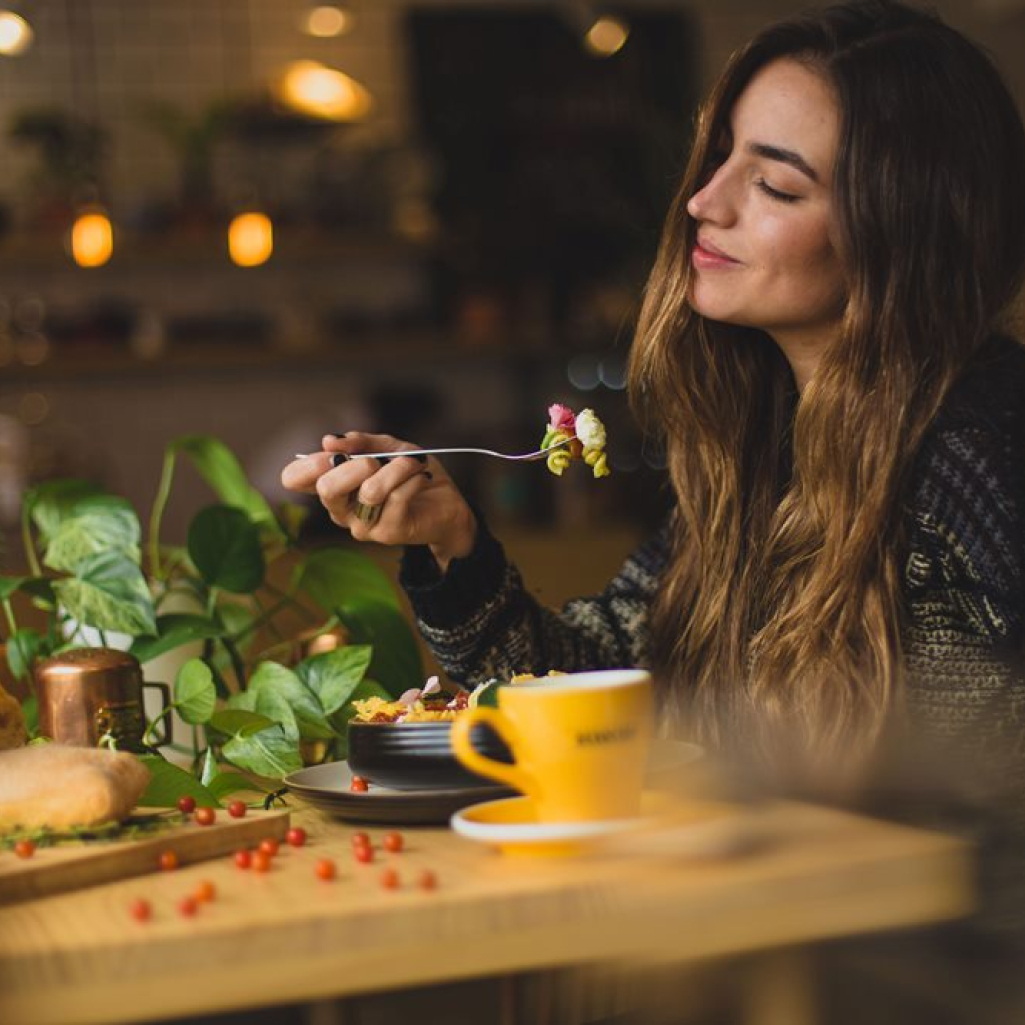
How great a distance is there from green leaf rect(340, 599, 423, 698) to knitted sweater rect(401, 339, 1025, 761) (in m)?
0.05

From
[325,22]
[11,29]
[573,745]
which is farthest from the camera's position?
[325,22]

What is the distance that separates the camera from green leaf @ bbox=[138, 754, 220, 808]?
1.07 metres

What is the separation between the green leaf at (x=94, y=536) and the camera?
141 centimetres

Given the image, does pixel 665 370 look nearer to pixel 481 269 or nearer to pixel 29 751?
pixel 29 751

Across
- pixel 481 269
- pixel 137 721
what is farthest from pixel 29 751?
pixel 481 269

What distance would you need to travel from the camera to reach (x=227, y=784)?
3.82ft

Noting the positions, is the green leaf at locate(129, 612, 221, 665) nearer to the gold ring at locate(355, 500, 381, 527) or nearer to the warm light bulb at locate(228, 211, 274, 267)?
the gold ring at locate(355, 500, 381, 527)

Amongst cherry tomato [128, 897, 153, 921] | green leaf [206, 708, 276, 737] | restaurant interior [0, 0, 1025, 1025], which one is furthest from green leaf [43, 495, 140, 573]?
restaurant interior [0, 0, 1025, 1025]

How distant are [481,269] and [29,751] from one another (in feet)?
14.3

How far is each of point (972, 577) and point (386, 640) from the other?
501 mm

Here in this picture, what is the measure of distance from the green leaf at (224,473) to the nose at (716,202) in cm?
49

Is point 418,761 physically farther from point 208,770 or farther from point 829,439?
point 829,439

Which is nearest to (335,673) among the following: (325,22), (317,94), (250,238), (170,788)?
(170,788)

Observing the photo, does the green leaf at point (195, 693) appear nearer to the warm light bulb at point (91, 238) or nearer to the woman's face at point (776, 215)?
the woman's face at point (776, 215)
